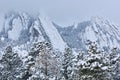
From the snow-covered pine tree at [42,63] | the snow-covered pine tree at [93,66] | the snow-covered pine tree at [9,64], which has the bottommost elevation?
the snow-covered pine tree at [93,66]

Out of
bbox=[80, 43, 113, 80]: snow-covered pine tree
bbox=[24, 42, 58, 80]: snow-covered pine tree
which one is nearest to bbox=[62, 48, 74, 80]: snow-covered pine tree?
bbox=[24, 42, 58, 80]: snow-covered pine tree

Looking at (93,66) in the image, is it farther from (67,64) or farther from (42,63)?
(67,64)

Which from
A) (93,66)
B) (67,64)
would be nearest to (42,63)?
(67,64)

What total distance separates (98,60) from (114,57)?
14.1 meters

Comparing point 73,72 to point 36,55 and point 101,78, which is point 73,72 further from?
point 101,78

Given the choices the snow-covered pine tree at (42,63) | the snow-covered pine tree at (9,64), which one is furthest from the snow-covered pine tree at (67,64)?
the snow-covered pine tree at (9,64)

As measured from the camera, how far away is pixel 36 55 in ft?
140

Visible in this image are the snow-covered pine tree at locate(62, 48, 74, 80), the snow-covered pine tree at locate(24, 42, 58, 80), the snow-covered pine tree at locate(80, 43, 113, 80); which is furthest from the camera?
the snow-covered pine tree at locate(62, 48, 74, 80)

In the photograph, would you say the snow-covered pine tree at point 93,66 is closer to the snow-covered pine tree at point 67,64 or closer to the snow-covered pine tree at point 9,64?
the snow-covered pine tree at point 67,64

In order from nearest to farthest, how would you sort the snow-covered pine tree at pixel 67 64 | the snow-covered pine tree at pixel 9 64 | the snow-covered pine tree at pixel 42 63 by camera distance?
the snow-covered pine tree at pixel 42 63
the snow-covered pine tree at pixel 67 64
the snow-covered pine tree at pixel 9 64

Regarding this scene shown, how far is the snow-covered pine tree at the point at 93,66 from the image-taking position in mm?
29969

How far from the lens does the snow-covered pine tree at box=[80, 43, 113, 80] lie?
2997cm

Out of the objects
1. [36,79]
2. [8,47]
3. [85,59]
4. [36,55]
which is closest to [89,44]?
[85,59]

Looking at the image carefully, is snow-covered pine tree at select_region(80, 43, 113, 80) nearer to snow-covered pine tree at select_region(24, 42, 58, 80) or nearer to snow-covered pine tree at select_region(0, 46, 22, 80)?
snow-covered pine tree at select_region(24, 42, 58, 80)
